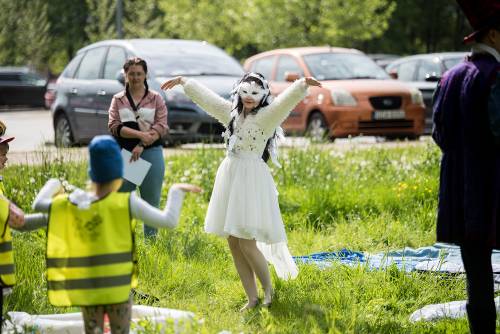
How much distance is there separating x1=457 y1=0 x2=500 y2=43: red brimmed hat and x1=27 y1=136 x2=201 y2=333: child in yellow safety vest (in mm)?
1552

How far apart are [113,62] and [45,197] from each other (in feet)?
29.7

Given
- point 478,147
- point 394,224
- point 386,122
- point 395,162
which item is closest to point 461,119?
point 478,147

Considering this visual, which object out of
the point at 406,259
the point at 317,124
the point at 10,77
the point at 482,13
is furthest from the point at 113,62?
the point at 10,77

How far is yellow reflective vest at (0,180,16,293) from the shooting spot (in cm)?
415

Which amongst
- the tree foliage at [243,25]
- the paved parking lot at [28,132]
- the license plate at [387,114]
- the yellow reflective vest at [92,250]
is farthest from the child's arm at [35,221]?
the tree foliage at [243,25]

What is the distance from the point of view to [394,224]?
7.85m

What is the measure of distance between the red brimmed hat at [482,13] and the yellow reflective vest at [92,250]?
1.81 m

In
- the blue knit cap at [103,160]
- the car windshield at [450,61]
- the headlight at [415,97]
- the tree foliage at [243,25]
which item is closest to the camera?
the blue knit cap at [103,160]

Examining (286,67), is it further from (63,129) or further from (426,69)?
(63,129)

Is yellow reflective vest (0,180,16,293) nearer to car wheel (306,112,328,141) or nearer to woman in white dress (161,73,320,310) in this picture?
woman in white dress (161,73,320,310)

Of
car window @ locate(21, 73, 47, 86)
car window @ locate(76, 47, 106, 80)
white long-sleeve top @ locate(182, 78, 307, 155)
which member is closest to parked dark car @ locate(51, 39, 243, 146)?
car window @ locate(76, 47, 106, 80)

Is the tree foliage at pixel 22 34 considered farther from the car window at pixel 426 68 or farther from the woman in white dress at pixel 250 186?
the woman in white dress at pixel 250 186

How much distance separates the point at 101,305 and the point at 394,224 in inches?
171

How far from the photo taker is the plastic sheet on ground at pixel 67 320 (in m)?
4.62
